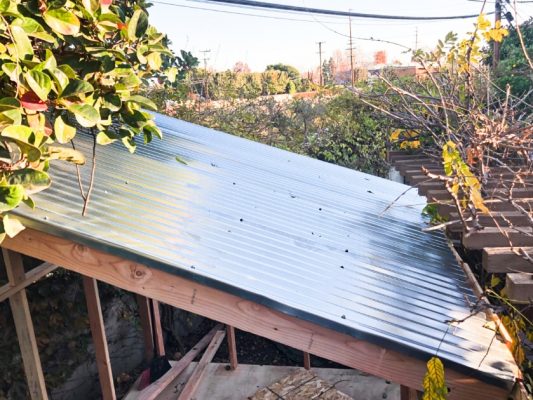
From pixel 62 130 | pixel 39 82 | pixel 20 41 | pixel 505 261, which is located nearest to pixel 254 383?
pixel 505 261

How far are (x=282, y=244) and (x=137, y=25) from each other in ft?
→ 4.38

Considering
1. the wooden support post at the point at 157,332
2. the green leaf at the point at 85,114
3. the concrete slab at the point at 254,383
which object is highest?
the green leaf at the point at 85,114

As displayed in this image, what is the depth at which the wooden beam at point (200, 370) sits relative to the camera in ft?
15.9

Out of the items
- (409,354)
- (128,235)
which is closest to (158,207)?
(128,235)

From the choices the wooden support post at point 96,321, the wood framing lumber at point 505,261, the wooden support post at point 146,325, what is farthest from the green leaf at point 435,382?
the wooden support post at point 146,325

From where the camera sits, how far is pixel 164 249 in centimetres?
202

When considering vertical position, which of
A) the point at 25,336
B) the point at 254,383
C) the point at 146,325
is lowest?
the point at 254,383

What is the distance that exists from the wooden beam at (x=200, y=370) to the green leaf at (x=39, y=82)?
3.94 m

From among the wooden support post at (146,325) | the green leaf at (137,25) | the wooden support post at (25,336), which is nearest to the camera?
the green leaf at (137,25)

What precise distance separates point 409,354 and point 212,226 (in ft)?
3.92

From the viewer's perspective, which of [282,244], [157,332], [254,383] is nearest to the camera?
[282,244]

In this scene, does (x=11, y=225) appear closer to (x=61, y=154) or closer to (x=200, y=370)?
(x=61, y=154)

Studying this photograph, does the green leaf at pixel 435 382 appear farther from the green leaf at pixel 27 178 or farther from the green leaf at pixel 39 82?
the green leaf at pixel 39 82

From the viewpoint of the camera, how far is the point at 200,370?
5.32 metres
